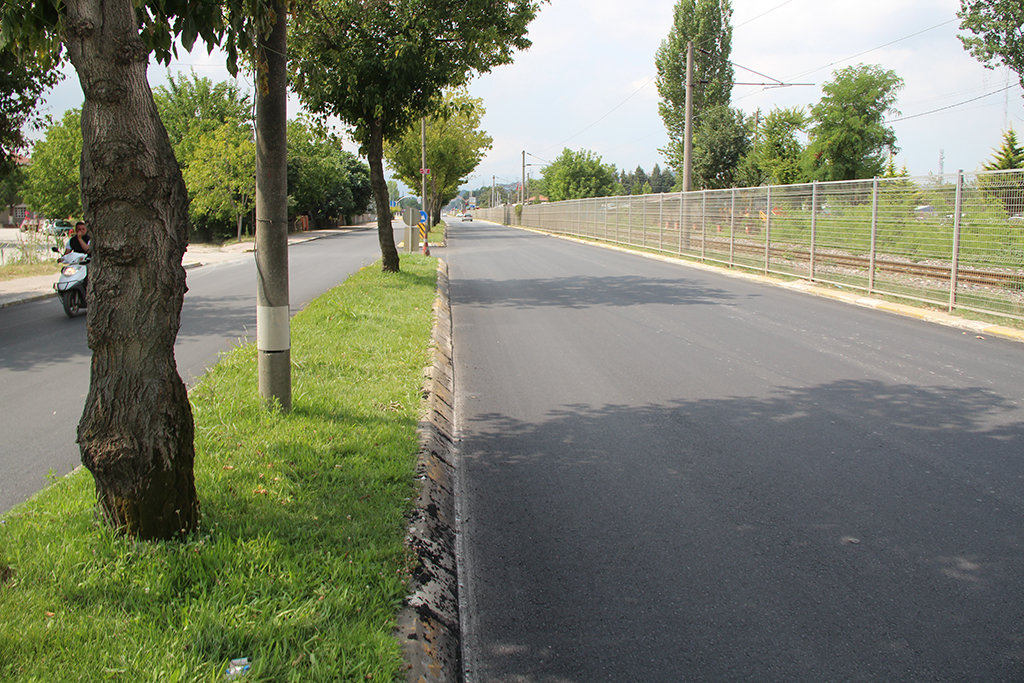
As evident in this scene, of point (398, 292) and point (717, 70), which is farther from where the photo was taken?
point (717, 70)

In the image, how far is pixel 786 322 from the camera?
11.5 m

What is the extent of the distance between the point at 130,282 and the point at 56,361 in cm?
714

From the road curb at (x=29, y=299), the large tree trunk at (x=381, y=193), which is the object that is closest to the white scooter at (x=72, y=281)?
the road curb at (x=29, y=299)

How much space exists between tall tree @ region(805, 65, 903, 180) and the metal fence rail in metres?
16.7

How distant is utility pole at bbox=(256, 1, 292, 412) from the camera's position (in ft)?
18.3

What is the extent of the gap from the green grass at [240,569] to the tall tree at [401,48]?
35.8 feet

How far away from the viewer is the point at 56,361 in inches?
367

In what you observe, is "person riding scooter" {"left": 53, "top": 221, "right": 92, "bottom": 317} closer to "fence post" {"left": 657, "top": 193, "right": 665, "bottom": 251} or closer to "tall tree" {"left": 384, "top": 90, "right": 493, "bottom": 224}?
"fence post" {"left": 657, "top": 193, "right": 665, "bottom": 251}

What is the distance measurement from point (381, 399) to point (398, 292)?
8.02m

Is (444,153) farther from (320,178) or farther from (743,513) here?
(743,513)

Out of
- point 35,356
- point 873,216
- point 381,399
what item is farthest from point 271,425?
point 873,216

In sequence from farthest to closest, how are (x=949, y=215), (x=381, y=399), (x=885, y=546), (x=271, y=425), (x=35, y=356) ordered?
(x=949, y=215), (x=35, y=356), (x=381, y=399), (x=271, y=425), (x=885, y=546)

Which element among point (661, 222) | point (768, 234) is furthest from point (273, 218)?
point (661, 222)

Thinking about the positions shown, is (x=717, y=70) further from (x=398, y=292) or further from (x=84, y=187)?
(x=84, y=187)
